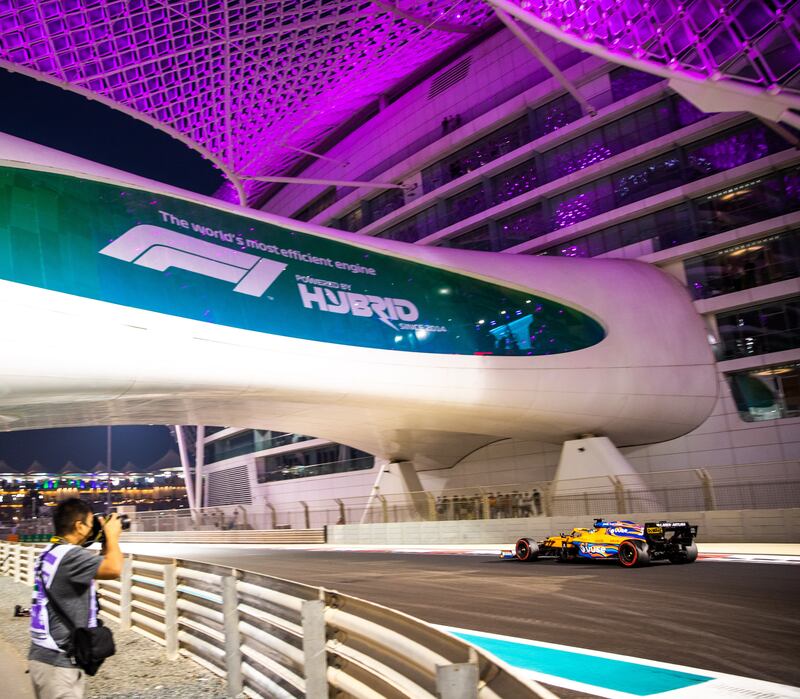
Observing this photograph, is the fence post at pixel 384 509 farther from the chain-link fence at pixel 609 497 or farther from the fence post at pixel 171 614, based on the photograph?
the fence post at pixel 171 614

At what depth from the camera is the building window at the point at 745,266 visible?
31797 mm

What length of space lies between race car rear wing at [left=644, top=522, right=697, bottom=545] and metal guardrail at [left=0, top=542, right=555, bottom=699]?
968 cm

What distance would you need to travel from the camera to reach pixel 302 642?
5016 mm

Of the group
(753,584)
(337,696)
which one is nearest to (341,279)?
(753,584)

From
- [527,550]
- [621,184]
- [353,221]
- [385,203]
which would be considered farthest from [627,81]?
[527,550]

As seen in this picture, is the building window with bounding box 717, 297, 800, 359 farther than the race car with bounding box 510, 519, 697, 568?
Yes

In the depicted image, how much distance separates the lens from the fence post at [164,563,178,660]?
8180 mm

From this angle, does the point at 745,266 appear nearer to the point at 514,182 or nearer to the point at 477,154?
the point at 514,182

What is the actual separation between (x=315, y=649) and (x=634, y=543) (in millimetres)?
11554

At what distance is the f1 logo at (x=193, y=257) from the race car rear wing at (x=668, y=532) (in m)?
13.6

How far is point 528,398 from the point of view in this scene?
2847 cm

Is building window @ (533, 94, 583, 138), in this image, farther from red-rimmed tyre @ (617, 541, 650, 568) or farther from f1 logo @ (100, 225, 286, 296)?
red-rimmed tyre @ (617, 541, 650, 568)

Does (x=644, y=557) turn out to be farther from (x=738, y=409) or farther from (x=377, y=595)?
(x=738, y=409)

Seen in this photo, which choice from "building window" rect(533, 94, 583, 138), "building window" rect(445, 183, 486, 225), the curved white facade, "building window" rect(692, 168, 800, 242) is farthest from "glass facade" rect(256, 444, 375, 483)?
"building window" rect(692, 168, 800, 242)
